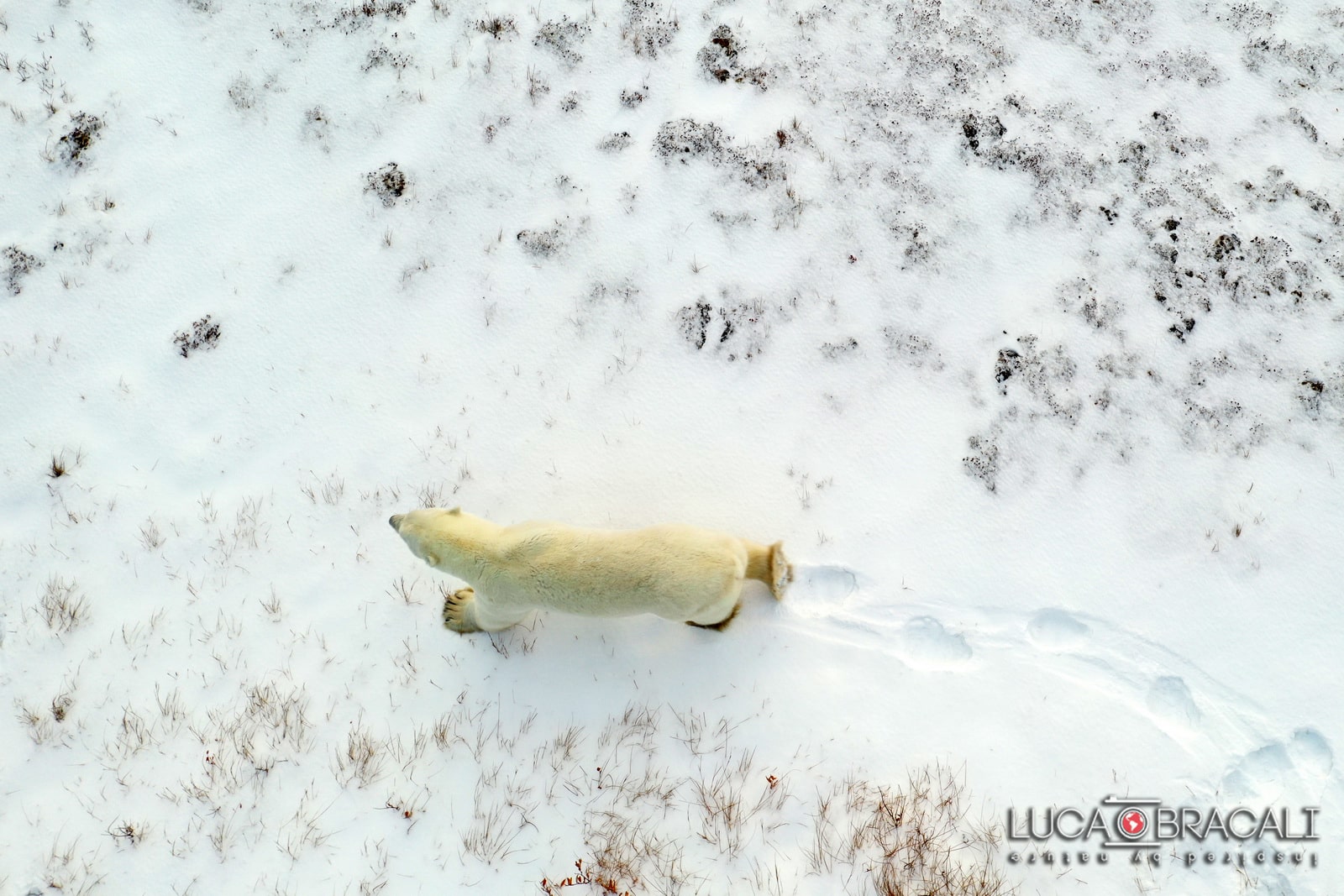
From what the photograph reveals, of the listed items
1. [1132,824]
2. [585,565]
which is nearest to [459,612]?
[585,565]

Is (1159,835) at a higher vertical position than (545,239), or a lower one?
lower

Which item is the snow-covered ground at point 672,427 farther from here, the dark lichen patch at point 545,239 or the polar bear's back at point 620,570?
the polar bear's back at point 620,570

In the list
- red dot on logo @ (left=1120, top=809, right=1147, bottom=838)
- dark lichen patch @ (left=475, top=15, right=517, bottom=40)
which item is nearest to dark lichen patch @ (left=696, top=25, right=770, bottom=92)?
dark lichen patch @ (left=475, top=15, right=517, bottom=40)

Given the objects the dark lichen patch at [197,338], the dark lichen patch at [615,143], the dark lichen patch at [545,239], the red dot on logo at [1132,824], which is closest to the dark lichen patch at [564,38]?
the dark lichen patch at [615,143]

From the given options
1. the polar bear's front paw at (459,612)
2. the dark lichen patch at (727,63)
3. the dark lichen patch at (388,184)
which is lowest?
the polar bear's front paw at (459,612)

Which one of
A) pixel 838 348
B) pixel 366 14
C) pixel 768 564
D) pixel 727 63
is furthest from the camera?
pixel 366 14

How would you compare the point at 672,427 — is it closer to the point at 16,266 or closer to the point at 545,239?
the point at 545,239

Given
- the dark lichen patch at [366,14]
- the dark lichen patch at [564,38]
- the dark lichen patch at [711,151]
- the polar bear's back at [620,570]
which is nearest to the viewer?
the polar bear's back at [620,570]
